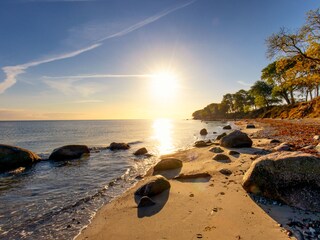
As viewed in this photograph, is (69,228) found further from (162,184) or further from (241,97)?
(241,97)

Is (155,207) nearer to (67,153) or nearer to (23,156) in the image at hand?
(23,156)

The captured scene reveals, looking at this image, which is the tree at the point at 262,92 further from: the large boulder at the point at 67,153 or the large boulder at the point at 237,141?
the large boulder at the point at 67,153

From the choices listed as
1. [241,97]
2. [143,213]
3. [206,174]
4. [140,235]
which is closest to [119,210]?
[143,213]

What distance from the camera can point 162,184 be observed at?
9.98 meters

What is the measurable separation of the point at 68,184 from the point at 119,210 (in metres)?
5.92

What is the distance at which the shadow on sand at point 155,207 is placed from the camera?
7779 millimetres

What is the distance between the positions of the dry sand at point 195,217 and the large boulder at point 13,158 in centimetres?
1312

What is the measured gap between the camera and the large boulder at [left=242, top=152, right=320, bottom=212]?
699 centimetres

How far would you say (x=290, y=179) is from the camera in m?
7.38

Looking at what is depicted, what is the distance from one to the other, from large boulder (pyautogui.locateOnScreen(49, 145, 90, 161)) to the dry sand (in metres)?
14.5

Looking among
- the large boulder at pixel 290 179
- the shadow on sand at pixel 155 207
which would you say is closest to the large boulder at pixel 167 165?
the shadow on sand at pixel 155 207

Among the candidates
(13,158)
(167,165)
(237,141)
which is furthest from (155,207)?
(13,158)

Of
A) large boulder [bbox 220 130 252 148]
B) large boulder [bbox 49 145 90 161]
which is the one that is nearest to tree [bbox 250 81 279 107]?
large boulder [bbox 220 130 252 148]

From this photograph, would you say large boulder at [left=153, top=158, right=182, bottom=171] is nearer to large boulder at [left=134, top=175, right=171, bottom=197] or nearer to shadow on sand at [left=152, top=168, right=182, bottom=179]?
shadow on sand at [left=152, top=168, right=182, bottom=179]
